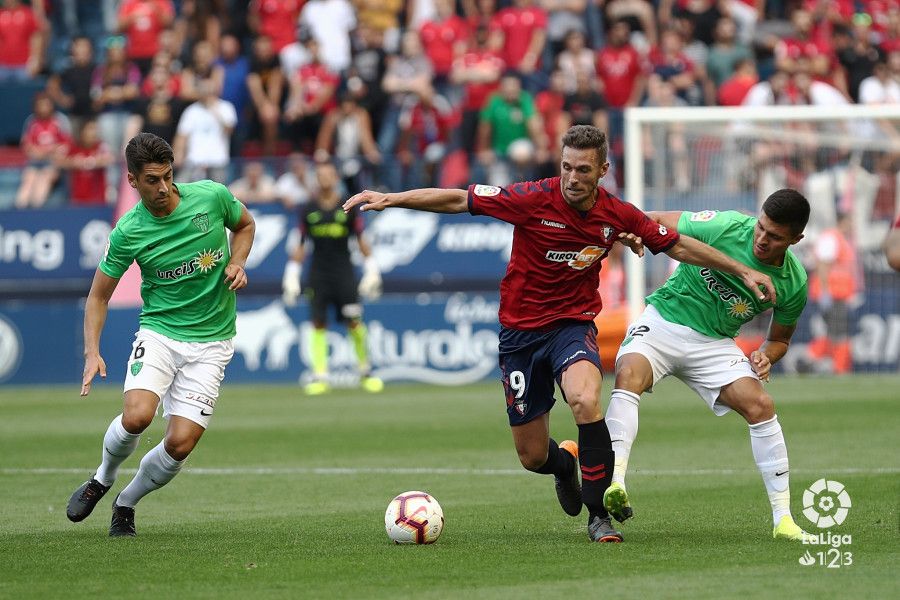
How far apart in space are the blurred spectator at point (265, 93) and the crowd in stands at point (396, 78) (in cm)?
3

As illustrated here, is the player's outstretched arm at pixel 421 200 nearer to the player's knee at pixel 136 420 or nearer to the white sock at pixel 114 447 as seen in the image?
the player's knee at pixel 136 420

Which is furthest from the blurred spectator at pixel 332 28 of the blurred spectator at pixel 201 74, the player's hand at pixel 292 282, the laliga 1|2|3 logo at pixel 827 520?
the laliga 1|2|3 logo at pixel 827 520

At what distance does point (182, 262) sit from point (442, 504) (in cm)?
242

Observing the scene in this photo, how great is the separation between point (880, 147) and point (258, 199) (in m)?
8.95

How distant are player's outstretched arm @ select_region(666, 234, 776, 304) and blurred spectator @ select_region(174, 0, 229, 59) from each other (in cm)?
1825

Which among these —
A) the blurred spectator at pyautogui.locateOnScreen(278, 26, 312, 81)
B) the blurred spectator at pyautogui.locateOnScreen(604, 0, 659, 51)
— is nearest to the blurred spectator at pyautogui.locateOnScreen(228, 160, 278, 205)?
the blurred spectator at pyautogui.locateOnScreen(278, 26, 312, 81)

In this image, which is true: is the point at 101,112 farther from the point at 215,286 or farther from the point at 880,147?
the point at 215,286

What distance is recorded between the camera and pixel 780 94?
74.7 ft

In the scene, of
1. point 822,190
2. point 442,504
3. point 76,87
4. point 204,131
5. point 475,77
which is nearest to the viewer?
point 442,504

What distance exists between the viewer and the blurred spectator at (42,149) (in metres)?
22.9

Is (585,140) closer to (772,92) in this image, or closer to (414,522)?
(414,522)

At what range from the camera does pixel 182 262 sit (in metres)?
8.75

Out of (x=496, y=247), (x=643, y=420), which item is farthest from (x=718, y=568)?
(x=496, y=247)

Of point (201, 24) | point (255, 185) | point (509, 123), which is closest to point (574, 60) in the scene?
point (509, 123)
